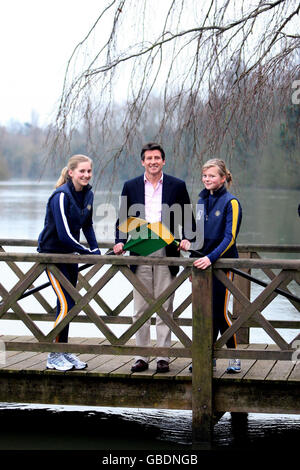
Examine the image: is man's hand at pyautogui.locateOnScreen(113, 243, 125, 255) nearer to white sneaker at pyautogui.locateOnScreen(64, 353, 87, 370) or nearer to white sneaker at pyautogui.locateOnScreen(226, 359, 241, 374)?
white sneaker at pyautogui.locateOnScreen(64, 353, 87, 370)

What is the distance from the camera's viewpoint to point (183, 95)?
267 inches

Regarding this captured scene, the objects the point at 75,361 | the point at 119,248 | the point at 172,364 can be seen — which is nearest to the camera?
the point at 119,248

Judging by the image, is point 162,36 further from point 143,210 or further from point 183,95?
point 143,210

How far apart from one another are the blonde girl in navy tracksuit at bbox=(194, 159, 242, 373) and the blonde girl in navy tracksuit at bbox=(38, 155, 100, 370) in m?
0.78

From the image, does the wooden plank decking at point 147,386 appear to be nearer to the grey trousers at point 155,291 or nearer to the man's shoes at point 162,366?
the man's shoes at point 162,366

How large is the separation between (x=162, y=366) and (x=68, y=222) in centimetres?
119

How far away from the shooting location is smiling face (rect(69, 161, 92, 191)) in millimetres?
5289

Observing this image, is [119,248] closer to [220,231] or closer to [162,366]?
[220,231]

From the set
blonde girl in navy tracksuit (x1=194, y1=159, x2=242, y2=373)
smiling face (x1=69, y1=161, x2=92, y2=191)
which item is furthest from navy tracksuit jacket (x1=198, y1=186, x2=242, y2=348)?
smiling face (x1=69, y1=161, x2=92, y2=191)

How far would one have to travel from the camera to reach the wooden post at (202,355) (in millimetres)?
5242

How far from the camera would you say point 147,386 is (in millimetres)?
5523

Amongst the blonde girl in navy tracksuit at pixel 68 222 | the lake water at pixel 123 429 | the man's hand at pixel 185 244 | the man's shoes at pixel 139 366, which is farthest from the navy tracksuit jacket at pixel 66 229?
the man's hand at pixel 185 244

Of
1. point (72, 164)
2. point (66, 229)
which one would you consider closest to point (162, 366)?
point (66, 229)

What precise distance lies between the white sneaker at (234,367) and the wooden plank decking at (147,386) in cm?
4
